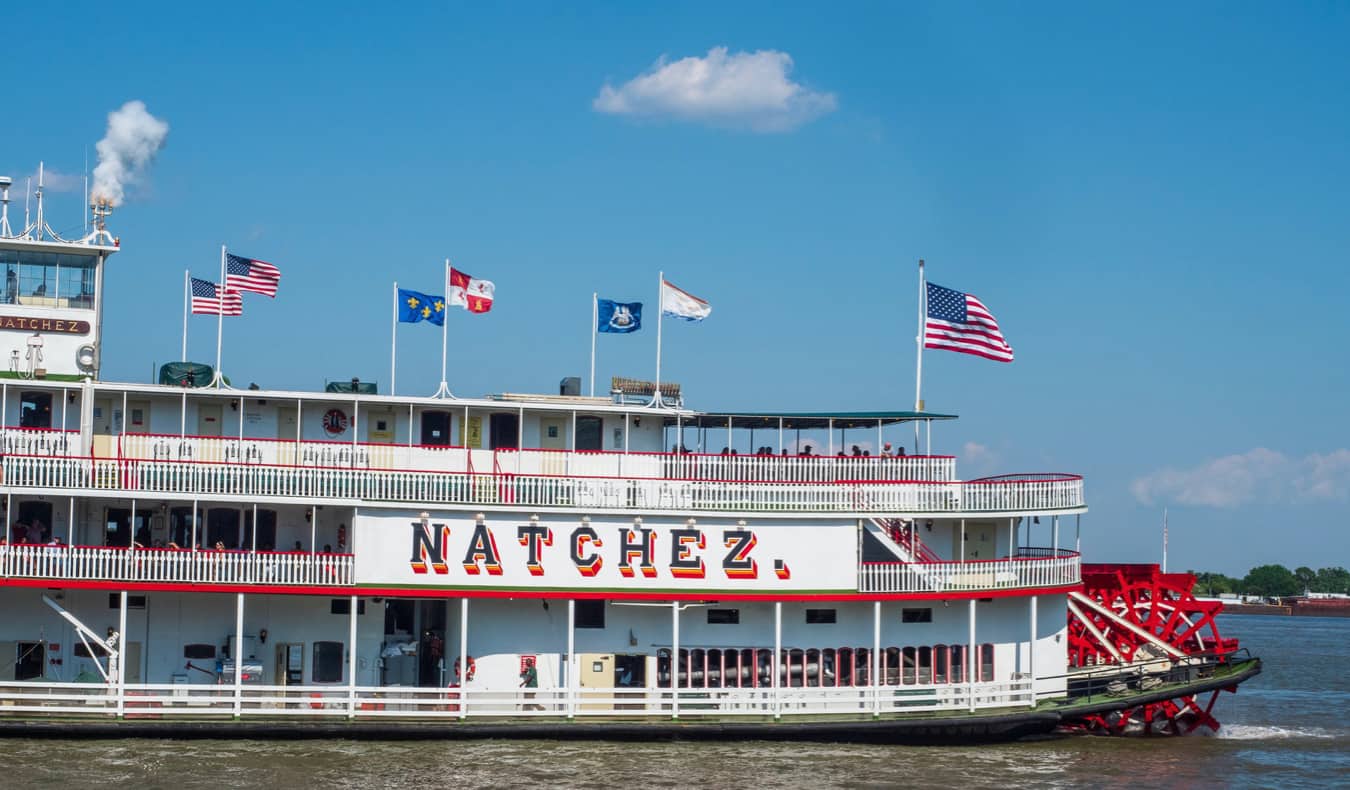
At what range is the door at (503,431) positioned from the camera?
31516 mm

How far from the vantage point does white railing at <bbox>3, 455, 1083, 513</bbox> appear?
28.2m

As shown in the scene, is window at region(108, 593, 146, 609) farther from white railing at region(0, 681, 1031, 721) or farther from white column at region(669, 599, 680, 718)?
white column at region(669, 599, 680, 718)

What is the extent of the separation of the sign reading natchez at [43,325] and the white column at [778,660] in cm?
1583

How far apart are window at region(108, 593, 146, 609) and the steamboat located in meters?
0.05

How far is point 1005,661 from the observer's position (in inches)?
1235

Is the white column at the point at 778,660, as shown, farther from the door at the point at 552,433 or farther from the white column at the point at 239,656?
the white column at the point at 239,656

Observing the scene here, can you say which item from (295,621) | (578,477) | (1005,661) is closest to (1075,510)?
(1005,661)

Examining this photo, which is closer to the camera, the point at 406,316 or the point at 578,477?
the point at 578,477

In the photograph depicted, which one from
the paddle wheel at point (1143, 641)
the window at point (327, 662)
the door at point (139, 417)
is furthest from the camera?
the paddle wheel at point (1143, 641)

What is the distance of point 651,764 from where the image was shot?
88.9ft

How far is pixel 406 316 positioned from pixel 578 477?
5.83 metres

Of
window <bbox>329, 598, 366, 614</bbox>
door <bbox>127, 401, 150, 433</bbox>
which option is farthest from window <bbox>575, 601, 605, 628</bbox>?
door <bbox>127, 401, 150, 433</bbox>

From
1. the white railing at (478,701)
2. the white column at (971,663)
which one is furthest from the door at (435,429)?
the white column at (971,663)

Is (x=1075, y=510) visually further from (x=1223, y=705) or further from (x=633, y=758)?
(x=1223, y=705)
